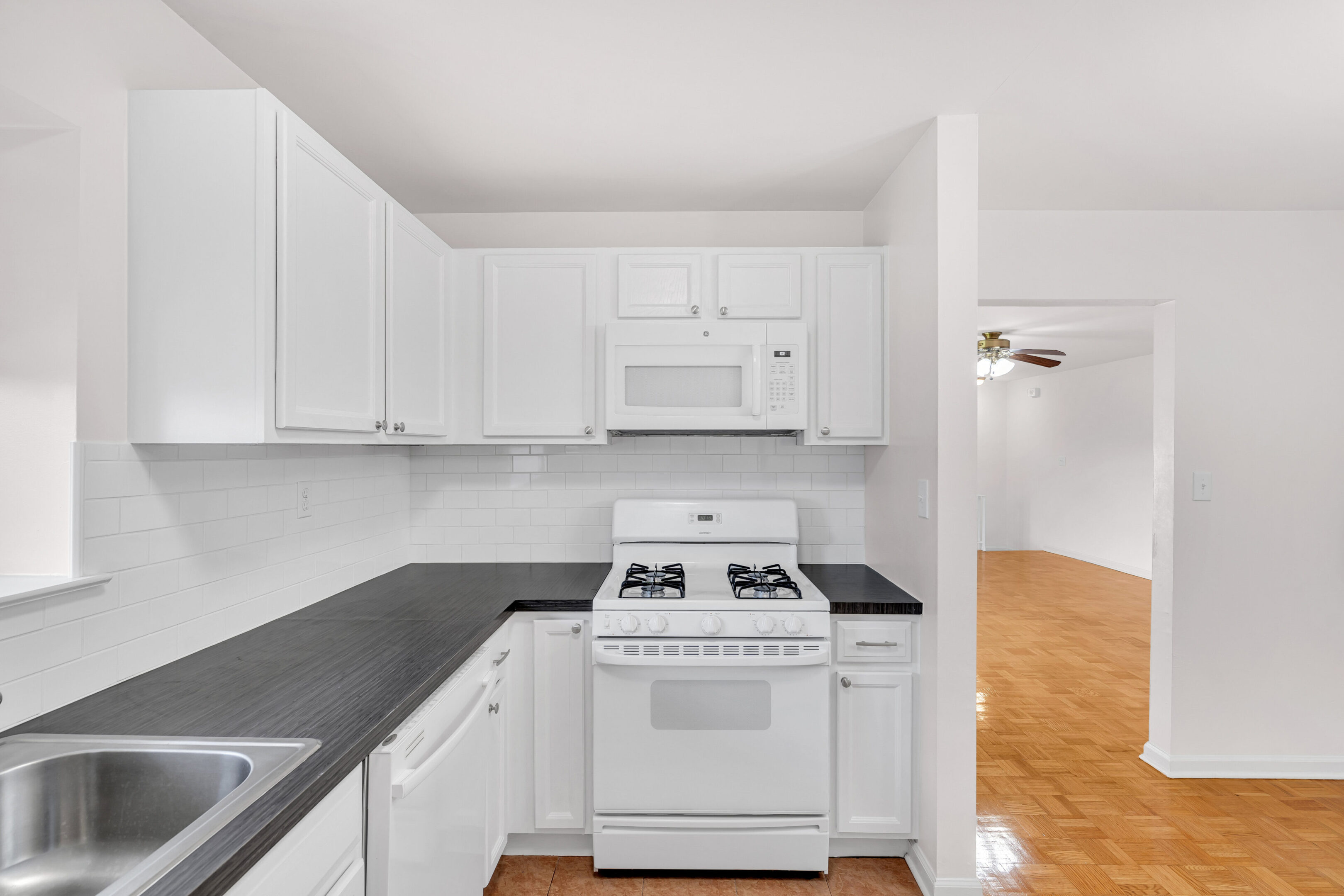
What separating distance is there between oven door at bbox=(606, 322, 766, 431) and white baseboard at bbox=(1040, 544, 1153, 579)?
250 inches

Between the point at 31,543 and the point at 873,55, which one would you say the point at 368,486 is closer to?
the point at 31,543

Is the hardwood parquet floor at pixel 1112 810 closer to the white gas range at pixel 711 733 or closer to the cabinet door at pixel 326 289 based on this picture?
the white gas range at pixel 711 733

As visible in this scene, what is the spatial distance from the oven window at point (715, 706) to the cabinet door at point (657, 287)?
4.53 feet

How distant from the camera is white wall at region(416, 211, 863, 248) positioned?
9.56 feet

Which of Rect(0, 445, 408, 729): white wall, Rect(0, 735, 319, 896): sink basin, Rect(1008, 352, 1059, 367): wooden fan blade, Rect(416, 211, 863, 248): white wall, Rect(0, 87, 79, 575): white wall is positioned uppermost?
Rect(416, 211, 863, 248): white wall

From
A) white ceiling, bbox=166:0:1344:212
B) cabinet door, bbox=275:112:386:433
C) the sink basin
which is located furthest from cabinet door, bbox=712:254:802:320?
the sink basin

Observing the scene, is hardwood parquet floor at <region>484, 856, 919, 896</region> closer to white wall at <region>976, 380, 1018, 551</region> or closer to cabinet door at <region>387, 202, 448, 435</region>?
cabinet door at <region>387, 202, 448, 435</region>

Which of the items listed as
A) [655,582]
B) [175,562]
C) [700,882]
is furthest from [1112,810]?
[175,562]

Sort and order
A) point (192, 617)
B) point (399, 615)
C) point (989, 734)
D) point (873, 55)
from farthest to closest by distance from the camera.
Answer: point (989, 734)
point (399, 615)
point (873, 55)
point (192, 617)

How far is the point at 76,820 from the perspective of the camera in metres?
1.12

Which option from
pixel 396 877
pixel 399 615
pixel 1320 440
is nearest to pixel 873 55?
pixel 399 615

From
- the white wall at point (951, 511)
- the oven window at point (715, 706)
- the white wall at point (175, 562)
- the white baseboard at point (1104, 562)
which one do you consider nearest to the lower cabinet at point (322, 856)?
the white wall at point (175, 562)

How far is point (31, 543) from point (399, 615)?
2.93ft

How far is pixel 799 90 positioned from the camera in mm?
1920
